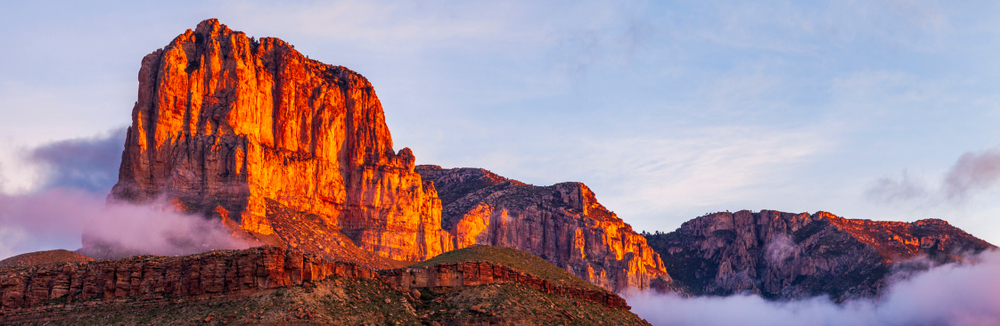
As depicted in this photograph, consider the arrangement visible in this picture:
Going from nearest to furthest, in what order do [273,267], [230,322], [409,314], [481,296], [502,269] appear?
[230,322] → [273,267] → [409,314] → [481,296] → [502,269]

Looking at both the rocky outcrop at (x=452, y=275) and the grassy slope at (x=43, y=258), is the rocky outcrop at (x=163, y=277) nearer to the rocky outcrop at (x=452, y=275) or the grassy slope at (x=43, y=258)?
the rocky outcrop at (x=452, y=275)

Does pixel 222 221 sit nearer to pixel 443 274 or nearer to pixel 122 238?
pixel 122 238

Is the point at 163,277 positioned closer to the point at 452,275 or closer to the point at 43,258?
the point at 452,275

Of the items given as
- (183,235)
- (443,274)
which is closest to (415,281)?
(443,274)

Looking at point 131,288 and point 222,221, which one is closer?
point 131,288

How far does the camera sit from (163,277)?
328ft

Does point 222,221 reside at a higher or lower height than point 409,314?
higher

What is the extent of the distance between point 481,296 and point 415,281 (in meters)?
9.38

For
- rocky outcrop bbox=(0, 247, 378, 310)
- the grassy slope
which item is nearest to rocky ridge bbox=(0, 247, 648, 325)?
rocky outcrop bbox=(0, 247, 378, 310)

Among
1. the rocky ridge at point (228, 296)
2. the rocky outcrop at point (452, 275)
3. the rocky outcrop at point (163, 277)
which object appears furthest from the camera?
the rocky outcrop at point (452, 275)

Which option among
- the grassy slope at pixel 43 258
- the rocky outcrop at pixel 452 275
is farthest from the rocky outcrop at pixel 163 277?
the grassy slope at pixel 43 258

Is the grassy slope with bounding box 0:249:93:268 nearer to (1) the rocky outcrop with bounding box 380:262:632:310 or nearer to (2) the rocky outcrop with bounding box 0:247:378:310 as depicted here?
(2) the rocky outcrop with bounding box 0:247:378:310

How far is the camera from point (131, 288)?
99.6 metres

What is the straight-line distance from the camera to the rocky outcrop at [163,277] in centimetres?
9762
